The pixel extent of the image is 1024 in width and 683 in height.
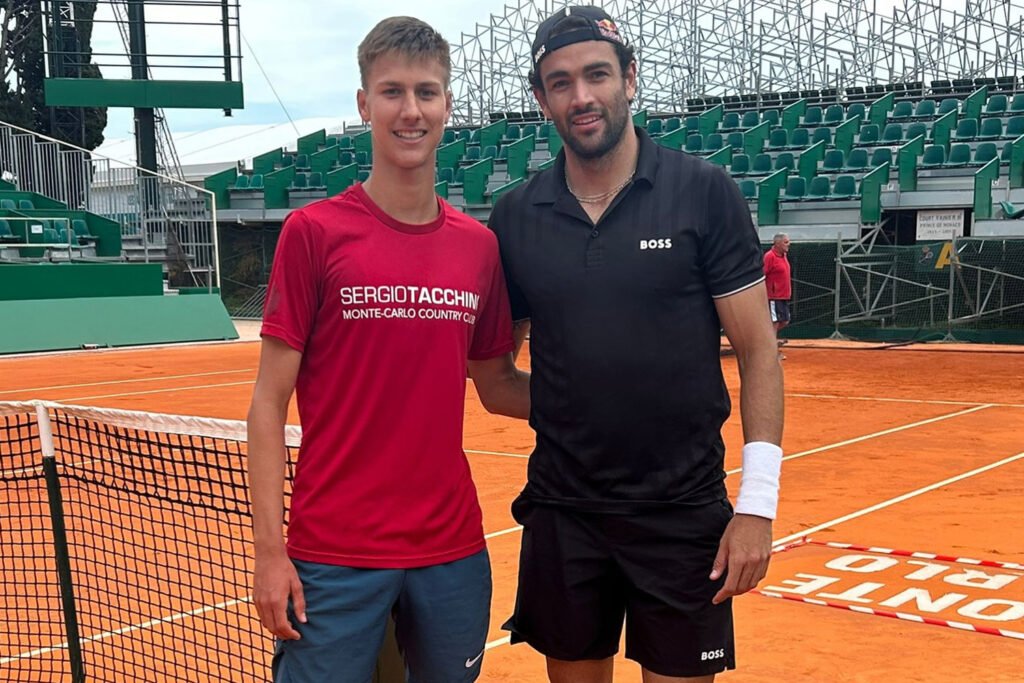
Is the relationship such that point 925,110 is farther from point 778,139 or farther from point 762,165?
Answer: point 762,165

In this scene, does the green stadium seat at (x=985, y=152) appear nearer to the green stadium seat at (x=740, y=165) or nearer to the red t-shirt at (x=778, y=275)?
the green stadium seat at (x=740, y=165)

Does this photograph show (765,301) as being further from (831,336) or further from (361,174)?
(361,174)

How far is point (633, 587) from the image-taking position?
2922 mm

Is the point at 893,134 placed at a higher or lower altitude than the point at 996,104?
lower

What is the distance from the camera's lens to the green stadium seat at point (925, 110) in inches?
1152

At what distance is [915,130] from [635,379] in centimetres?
2696

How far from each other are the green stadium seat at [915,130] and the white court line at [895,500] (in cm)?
1934

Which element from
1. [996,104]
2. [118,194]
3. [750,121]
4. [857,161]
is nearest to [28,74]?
[118,194]

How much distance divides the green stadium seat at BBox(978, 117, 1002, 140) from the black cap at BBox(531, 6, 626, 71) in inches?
1001

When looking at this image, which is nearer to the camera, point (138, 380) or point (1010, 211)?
point (138, 380)

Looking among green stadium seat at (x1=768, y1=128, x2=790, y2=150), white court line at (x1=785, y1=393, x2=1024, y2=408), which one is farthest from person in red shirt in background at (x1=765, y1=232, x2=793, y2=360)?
green stadium seat at (x1=768, y1=128, x2=790, y2=150)

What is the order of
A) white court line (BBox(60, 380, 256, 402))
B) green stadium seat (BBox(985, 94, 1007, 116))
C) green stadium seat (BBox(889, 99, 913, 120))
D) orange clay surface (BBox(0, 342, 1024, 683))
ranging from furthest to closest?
1. green stadium seat (BBox(889, 99, 913, 120))
2. green stadium seat (BBox(985, 94, 1007, 116))
3. white court line (BBox(60, 380, 256, 402))
4. orange clay surface (BBox(0, 342, 1024, 683))

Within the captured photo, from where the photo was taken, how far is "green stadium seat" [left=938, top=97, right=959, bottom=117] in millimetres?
28750

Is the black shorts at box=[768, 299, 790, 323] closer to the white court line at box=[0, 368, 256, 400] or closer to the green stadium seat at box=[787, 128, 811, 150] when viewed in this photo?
the white court line at box=[0, 368, 256, 400]
